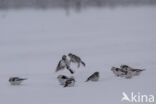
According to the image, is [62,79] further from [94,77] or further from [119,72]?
[119,72]

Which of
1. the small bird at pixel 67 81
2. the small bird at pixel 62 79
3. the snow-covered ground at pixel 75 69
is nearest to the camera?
the snow-covered ground at pixel 75 69

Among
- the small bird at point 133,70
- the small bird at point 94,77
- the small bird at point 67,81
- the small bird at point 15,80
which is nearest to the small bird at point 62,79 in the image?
the small bird at point 67,81

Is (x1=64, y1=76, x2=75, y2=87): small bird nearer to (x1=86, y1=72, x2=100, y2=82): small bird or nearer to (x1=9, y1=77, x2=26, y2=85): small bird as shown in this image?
(x1=86, y1=72, x2=100, y2=82): small bird

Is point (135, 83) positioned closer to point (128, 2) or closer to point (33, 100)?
point (33, 100)

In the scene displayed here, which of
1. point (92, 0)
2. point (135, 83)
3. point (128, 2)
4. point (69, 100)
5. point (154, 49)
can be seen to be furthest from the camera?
point (128, 2)

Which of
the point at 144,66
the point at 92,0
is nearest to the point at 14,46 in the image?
the point at 144,66

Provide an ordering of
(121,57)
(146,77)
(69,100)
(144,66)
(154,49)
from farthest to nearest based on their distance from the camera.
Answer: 1. (154,49)
2. (121,57)
3. (144,66)
4. (146,77)
5. (69,100)

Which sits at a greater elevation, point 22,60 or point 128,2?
point 22,60

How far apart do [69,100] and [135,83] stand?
170cm

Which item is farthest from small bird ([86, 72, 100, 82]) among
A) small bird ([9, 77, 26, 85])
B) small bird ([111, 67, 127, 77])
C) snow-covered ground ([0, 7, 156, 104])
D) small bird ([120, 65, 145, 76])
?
small bird ([9, 77, 26, 85])

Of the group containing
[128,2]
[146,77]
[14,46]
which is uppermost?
[146,77]

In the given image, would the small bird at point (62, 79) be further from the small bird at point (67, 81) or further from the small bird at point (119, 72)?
the small bird at point (119, 72)

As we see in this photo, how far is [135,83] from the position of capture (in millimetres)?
8227

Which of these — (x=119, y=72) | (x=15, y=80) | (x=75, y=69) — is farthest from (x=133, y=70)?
(x=15, y=80)
